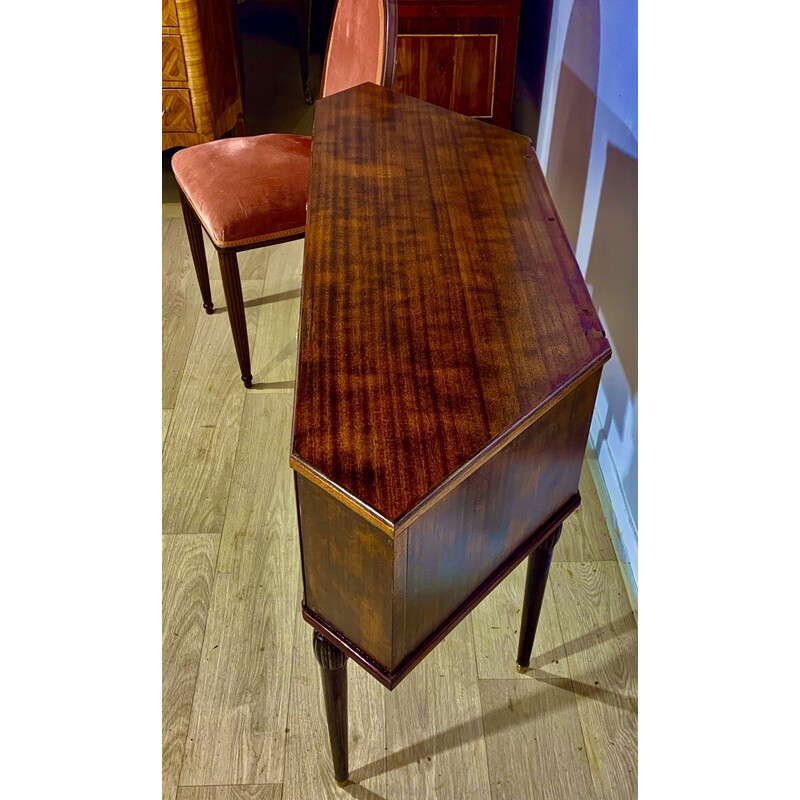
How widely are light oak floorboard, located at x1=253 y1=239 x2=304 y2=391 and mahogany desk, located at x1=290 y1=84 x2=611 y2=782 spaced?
2.83ft

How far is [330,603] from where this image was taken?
0.97m

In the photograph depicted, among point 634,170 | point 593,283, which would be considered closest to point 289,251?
point 593,283

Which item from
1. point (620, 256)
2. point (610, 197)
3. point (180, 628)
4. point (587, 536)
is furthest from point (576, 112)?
point (180, 628)

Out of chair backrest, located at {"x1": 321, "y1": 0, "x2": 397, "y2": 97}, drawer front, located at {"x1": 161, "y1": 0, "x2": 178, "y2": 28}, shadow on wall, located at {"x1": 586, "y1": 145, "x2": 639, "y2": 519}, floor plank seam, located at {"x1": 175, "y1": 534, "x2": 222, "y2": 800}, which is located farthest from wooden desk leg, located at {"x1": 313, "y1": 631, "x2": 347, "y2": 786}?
drawer front, located at {"x1": 161, "y1": 0, "x2": 178, "y2": 28}

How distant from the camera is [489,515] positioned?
0.94 metres

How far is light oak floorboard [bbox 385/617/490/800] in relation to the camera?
51.3 inches

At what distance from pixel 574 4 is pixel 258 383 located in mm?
1291

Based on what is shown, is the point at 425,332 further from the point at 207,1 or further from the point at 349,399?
the point at 207,1

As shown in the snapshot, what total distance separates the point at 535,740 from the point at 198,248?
A: 4.79 feet

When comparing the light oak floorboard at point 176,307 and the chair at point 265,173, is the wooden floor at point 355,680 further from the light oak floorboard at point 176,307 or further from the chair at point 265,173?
the chair at point 265,173

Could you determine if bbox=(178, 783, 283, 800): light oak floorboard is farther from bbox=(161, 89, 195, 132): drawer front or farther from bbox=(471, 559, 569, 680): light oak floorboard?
bbox=(161, 89, 195, 132): drawer front

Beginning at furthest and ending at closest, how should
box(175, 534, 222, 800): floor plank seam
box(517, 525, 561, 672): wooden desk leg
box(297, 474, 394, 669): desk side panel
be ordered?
1. box(175, 534, 222, 800): floor plank seam
2. box(517, 525, 561, 672): wooden desk leg
3. box(297, 474, 394, 669): desk side panel

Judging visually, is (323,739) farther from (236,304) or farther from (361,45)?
(361,45)

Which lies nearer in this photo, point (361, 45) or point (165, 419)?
point (361, 45)
